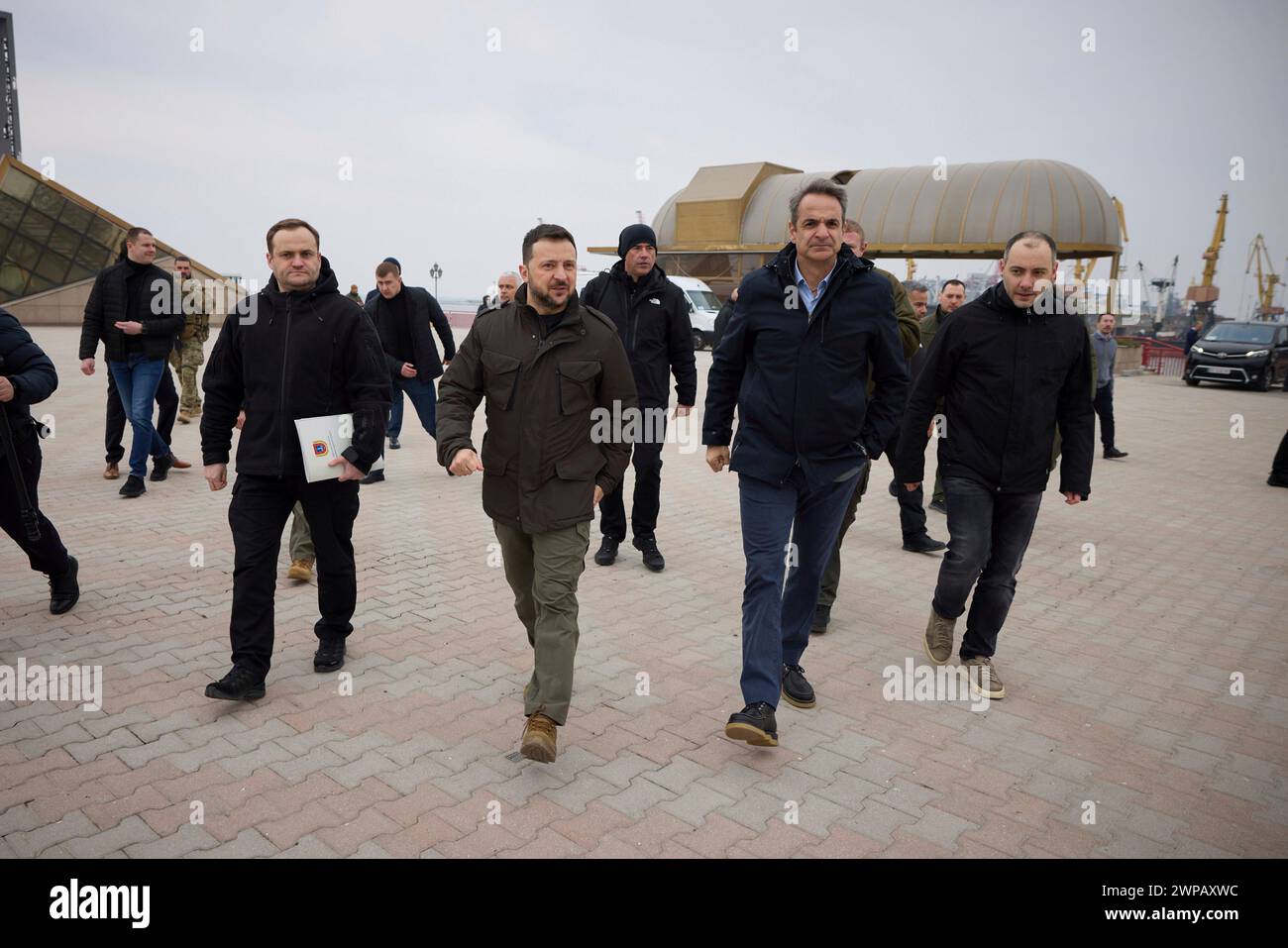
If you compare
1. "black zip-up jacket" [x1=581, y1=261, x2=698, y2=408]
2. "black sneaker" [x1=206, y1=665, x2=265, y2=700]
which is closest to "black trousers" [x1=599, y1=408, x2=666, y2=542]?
"black zip-up jacket" [x1=581, y1=261, x2=698, y2=408]

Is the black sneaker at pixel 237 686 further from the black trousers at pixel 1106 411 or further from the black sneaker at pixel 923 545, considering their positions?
the black trousers at pixel 1106 411

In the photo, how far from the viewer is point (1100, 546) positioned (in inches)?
281

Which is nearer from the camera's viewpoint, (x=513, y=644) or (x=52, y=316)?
(x=513, y=644)

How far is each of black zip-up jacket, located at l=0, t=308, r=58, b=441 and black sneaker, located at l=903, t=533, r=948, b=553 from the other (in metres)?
5.68

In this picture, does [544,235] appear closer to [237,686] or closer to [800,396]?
[800,396]

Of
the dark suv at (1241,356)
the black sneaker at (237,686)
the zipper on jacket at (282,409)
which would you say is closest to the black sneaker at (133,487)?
the black sneaker at (237,686)

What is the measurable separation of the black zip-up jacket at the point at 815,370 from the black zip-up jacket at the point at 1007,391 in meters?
0.57

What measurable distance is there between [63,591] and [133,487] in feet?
9.99

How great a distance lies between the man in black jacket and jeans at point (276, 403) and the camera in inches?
154

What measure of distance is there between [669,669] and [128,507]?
5.29m

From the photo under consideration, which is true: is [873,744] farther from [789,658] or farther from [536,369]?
[536,369]

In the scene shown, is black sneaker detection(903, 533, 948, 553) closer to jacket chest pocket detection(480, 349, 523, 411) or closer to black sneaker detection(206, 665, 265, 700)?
jacket chest pocket detection(480, 349, 523, 411)

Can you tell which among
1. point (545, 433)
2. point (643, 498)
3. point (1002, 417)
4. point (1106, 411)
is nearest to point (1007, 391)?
point (1002, 417)
